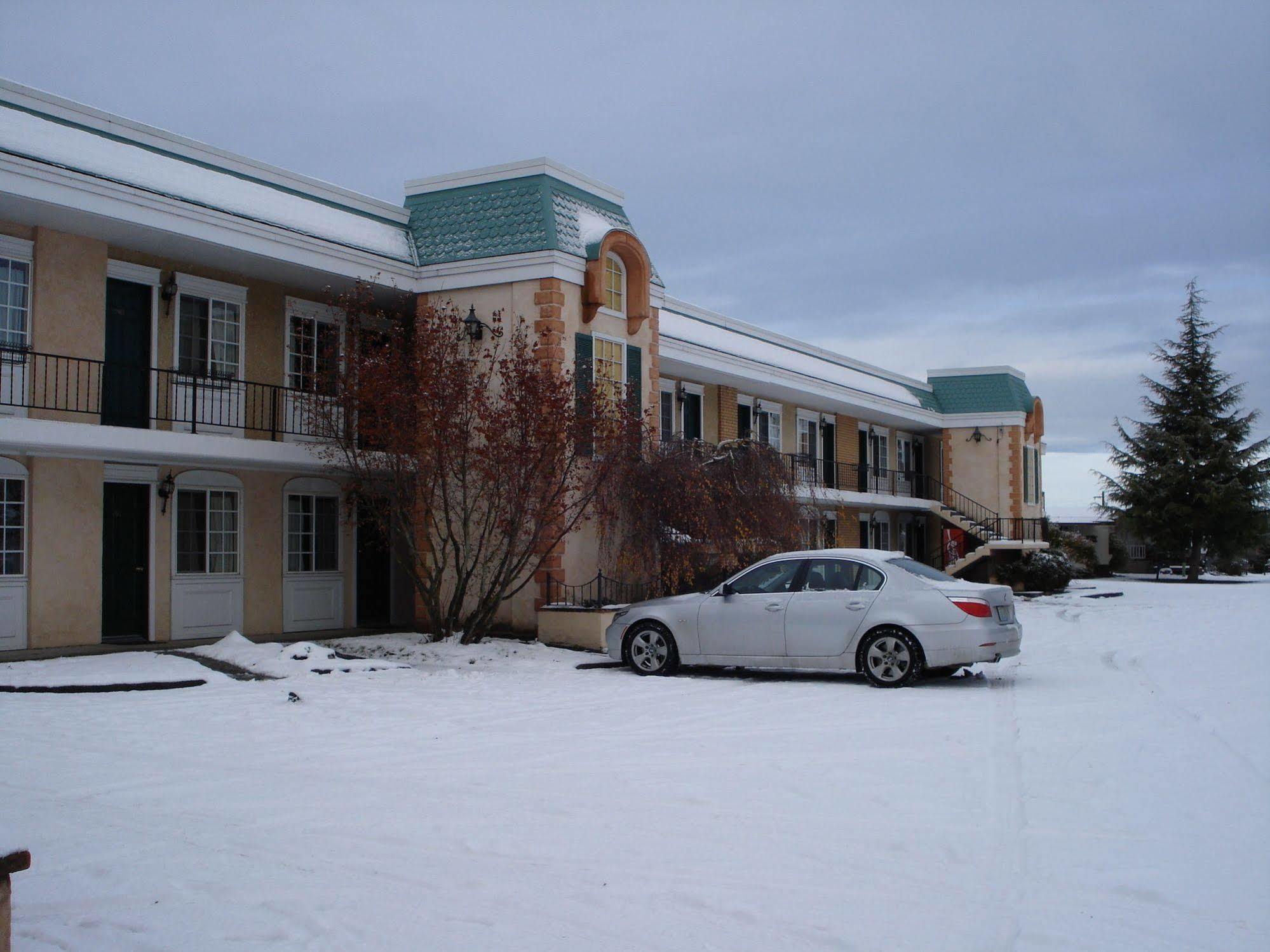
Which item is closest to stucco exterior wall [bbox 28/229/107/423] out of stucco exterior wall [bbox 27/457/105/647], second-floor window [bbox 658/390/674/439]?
stucco exterior wall [bbox 27/457/105/647]

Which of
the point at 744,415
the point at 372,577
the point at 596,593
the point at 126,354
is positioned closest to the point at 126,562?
the point at 126,354

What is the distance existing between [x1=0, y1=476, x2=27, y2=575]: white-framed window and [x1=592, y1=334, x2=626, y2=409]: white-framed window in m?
7.71

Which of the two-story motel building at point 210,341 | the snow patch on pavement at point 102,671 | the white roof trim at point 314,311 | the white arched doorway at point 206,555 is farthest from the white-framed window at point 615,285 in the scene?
the snow patch on pavement at point 102,671

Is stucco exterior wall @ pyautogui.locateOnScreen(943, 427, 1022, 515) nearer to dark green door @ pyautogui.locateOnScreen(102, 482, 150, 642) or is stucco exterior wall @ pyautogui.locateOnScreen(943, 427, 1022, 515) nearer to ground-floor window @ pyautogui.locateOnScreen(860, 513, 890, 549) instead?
ground-floor window @ pyautogui.locateOnScreen(860, 513, 890, 549)

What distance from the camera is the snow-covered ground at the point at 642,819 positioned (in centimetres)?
494

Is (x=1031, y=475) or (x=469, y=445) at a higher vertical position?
(x=1031, y=475)

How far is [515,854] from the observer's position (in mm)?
6008

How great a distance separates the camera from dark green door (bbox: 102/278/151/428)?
1581 cm

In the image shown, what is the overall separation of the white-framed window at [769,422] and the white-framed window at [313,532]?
13.7 metres

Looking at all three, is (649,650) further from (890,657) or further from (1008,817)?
(1008,817)

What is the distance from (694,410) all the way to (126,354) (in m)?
14.2

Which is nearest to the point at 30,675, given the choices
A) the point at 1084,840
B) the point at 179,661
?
the point at 179,661

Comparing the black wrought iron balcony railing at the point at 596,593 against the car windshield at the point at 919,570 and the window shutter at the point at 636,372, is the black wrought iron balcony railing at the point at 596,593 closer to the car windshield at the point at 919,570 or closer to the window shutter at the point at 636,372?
the window shutter at the point at 636,372

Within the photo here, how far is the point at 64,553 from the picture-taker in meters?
15.0
